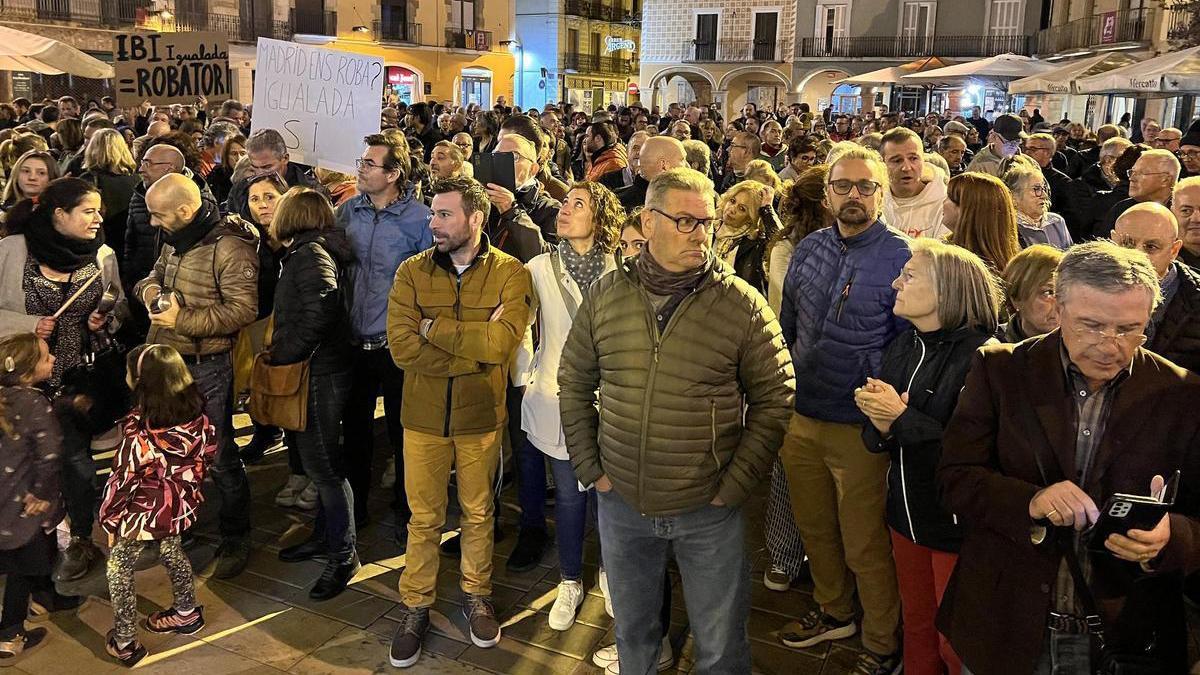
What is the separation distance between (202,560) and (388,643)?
126 centimetres

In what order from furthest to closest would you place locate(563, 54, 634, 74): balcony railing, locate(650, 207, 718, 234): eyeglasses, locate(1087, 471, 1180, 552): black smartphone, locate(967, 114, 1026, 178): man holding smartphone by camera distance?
1. locate(563, 54, 634, 74): balcony railing
2. locate(967, 114, 1026, 178): man holding smartphone
3. locate(650, 207, 718, 234): eyeglasses
4. locate(1087, 471, 1180, 552): black smartphone

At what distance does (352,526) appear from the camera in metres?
4.32

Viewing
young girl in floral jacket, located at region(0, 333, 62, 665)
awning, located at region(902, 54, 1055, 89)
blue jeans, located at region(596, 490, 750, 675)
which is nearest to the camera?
blue jeans, located at region(596, 490, 750, 675)

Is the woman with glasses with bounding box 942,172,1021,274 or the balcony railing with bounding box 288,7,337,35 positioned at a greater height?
the balcony railing with bounding box 288,7,337,35

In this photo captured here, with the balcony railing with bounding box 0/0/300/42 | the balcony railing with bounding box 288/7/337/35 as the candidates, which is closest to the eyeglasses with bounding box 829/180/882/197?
the balcony railing with bounding box 0/0/300/42

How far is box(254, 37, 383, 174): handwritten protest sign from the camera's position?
5625 millimetres

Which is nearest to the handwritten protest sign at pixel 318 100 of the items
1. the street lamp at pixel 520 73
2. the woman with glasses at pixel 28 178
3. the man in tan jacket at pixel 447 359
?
the woman with glasses at pixel 28 178

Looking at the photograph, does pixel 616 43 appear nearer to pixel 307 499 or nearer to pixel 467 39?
pixel 467 39

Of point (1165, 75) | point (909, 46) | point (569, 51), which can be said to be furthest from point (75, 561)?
point (569, 51)

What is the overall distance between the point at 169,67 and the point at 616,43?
140 feet

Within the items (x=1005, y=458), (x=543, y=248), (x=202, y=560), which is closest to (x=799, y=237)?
(x=543, y=248)

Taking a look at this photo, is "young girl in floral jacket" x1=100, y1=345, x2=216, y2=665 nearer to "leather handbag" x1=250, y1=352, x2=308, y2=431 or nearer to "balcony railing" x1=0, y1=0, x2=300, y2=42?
"leather handbag" x1=250, y1=352, x2=308, y2=431

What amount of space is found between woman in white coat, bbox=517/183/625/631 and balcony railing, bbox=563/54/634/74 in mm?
41884

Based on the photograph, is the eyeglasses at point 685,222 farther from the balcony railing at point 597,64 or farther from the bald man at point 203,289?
the balcony railing at point 597,64
